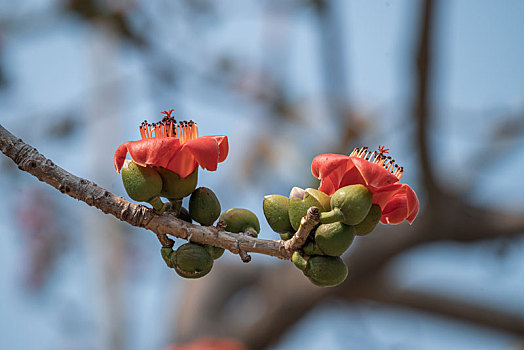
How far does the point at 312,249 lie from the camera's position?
93 cm

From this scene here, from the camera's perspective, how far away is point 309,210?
89 cm

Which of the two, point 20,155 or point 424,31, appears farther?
point 424,31

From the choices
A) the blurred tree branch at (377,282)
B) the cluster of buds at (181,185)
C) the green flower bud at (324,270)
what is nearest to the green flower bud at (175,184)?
the cluster of buds at (181,185)

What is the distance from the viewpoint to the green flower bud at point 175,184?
0.95m

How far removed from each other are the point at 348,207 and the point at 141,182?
34cm

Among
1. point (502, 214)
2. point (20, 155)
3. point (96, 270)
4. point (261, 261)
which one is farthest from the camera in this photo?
point (261, 261)

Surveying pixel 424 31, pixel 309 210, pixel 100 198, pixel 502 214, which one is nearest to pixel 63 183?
pixel 100 198

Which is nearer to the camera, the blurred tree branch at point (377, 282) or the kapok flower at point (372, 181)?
the kapok flower at point (372, 181)

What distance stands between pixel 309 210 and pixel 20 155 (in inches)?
17.8

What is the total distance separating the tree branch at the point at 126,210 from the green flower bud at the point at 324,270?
38 millimetres

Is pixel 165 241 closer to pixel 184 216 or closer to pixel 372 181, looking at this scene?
pixel 184 216

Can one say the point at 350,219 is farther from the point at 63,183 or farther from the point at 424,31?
the point at 424,31

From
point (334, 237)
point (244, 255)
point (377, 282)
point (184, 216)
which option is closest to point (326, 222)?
point (334, 237)

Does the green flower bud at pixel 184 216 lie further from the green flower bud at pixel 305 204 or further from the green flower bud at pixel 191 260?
the green flower bud at pixel 305 204
